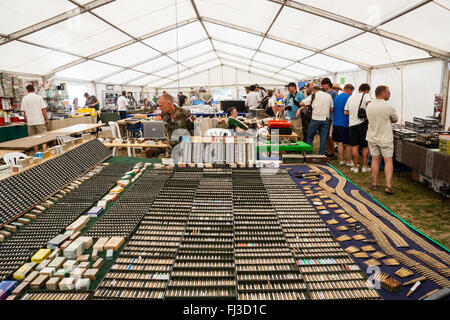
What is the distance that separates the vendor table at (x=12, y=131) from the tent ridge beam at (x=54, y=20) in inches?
95.1

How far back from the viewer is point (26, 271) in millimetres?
1445

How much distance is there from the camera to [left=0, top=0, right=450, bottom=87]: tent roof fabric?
541 cm

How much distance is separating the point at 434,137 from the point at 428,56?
2.95m

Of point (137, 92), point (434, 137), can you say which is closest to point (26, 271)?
point (434, 137)

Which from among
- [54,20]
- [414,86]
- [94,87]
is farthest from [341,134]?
[94,87]

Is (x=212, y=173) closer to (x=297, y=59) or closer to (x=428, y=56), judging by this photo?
(x=428, y=56)

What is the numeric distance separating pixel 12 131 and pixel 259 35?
8610mm

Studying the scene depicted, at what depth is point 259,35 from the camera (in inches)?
381

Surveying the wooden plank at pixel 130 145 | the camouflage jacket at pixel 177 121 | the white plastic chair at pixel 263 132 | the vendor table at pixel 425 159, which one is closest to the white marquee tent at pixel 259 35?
the vendor table at pixel 425 159

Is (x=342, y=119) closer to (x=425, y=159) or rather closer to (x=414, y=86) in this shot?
(x=425, y=159)

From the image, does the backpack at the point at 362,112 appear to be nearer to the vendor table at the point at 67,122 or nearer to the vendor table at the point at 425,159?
the vendor table at the point at 425,159

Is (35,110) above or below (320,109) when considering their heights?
above

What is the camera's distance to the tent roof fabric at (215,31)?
17.7ft

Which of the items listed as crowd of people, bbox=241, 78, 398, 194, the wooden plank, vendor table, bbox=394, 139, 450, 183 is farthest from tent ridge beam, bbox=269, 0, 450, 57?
the wooden plank
